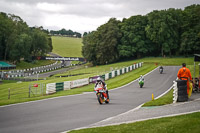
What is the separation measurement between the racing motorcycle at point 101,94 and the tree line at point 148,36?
65.6 metres

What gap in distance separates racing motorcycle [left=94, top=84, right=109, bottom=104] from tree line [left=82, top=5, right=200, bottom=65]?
65.6 m

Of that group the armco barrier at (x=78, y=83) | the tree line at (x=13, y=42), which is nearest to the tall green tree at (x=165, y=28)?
the tree line at (x=13, y=42)

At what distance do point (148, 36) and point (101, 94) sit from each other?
71762 mm

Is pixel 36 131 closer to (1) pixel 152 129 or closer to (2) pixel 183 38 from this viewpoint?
(1) pixel 152 129

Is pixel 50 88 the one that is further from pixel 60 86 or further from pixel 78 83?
pixel 78 83

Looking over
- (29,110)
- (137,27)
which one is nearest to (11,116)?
(29,110)

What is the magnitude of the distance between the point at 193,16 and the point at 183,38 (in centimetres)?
829

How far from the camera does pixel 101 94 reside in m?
16.4

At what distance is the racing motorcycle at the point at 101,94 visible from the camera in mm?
16097

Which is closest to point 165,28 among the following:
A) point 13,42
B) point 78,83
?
point 13,42

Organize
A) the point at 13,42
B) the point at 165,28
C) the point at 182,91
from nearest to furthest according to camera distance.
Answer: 1. the point at 182,91
2. the point at 165,28
3. the point at 13,42

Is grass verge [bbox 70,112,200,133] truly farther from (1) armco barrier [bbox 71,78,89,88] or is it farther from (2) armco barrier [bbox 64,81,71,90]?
(1) armco barrier [bbox 71,78,89,88]

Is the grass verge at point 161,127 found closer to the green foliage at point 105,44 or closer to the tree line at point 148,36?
the green foliage at point 105,44

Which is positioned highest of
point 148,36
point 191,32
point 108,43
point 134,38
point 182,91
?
point 191,32
